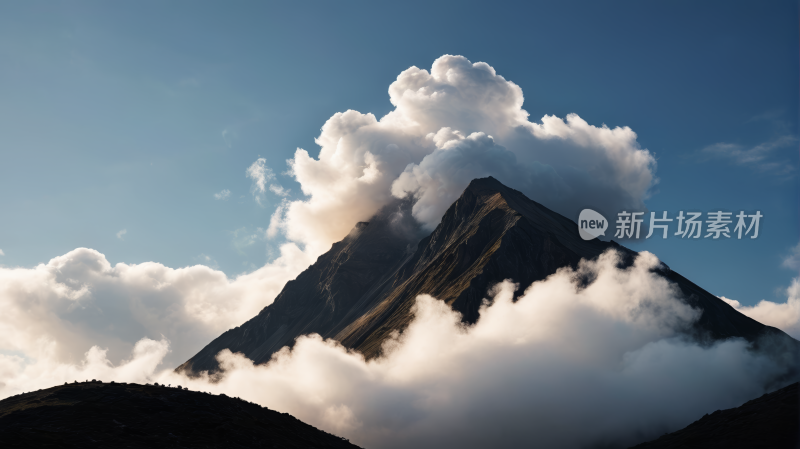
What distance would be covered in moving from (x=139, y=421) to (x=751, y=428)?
119 m

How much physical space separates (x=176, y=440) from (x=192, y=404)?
2035cm

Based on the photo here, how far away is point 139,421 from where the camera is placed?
284 feet

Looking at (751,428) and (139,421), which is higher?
(139,421)

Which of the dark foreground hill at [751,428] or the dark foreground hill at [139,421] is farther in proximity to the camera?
the dark foreground hill at [751,428]

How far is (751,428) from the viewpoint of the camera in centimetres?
10438

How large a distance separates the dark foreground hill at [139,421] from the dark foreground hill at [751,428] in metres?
79.1

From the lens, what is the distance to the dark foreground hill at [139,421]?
75.2 meters

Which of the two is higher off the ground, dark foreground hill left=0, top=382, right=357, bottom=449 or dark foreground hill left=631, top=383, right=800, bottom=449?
dark foreground hill left=0, top=382, right=357, bottom=449

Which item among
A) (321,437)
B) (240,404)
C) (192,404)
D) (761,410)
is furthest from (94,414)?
(761,410)

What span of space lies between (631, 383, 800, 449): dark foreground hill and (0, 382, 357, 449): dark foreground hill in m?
79.1

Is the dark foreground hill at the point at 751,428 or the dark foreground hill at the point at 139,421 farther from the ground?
the dark foreground hill at the point at 139,421

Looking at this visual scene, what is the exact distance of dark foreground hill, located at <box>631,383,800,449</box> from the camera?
319ft

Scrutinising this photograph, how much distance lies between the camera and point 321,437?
365 ft

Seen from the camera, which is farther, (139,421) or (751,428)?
(751,428)
